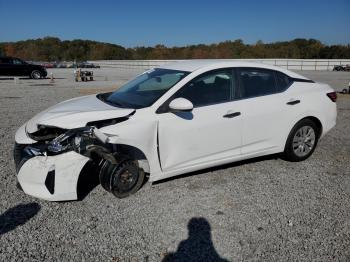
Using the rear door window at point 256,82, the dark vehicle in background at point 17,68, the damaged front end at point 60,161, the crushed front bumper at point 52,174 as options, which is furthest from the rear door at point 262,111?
the dark vehicle in background at point 17,68

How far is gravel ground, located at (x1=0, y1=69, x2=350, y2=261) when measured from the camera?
3252 mm

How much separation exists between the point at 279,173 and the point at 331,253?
2.05 meters

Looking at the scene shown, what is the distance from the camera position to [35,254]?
320 cm

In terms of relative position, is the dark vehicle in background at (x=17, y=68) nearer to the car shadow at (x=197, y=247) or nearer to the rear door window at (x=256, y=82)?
the rear door window at (x=256, y=82)

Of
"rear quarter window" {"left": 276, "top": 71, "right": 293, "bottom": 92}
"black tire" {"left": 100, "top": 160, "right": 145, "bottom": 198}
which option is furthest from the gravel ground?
"rear quarter window" {"left": 276, "top": 71, "right": 293, "bottom": 92}

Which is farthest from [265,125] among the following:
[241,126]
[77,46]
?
[77,46]

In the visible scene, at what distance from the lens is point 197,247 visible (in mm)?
3330

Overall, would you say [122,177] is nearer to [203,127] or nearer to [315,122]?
[203,127]

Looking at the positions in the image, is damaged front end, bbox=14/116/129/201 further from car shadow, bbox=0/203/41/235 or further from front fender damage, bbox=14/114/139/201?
car shadow, bbox=0/203/41/235

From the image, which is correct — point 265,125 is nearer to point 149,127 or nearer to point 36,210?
point 149,127

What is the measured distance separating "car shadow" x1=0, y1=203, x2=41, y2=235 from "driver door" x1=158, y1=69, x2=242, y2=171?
1579 mm

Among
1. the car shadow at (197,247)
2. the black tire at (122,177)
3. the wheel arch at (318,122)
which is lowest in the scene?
the car shadow at (197,247)

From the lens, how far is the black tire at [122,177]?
4.08 metres

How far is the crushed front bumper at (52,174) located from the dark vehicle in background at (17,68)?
82.1 ft
